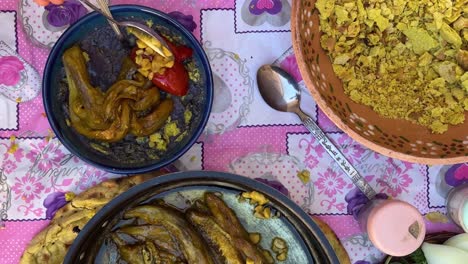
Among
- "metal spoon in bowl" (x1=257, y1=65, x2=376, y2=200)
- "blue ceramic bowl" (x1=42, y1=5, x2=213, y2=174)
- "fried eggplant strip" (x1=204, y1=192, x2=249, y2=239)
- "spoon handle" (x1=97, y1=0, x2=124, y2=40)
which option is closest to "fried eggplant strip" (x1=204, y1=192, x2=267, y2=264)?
"fried eggplant strip" (x1=204, y1=192, x2=249, y2=239)

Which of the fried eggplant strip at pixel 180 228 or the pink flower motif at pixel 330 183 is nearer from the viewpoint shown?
the fried eggplant strip at pixel 180 228

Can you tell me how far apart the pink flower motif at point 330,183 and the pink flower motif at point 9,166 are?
1.88 feet

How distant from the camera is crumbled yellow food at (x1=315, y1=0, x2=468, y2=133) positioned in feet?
3.07

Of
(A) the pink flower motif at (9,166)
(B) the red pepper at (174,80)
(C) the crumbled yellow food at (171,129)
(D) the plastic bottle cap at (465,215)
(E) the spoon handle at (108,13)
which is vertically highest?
(E) the spoon handle at (108,13)

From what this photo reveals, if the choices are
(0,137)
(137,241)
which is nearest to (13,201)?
(0,137)

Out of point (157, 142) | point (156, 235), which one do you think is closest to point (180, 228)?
point (156, 235)

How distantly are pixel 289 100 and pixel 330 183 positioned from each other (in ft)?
0.59

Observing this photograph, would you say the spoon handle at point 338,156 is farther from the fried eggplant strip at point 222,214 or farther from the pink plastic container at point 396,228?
the fried eggplant strip at point 222,214

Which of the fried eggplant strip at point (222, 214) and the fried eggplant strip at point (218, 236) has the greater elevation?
the fried eggplant strip at point (222, 214)

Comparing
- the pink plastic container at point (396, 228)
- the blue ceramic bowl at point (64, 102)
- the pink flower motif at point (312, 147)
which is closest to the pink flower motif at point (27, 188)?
the blue ceramic bowl at point (64, 102)

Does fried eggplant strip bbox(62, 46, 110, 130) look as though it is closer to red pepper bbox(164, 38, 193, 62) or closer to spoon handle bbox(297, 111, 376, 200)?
red pepper bbox(164, 38, 193, 62)

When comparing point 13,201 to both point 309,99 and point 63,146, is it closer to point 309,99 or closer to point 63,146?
point 63,146

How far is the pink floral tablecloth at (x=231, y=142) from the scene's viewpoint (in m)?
1.01

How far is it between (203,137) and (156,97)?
12 cm
